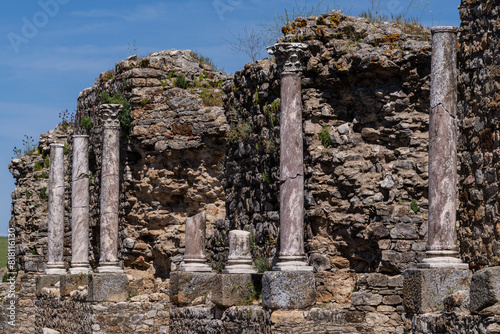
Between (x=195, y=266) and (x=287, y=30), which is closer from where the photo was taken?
(x=287, y=30)

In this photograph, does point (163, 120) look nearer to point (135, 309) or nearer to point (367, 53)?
point (135, 309)

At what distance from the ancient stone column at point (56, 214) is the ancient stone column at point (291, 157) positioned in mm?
11368

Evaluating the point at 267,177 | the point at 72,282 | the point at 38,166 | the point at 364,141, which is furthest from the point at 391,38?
the point at 38,166

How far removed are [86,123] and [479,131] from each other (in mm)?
13664

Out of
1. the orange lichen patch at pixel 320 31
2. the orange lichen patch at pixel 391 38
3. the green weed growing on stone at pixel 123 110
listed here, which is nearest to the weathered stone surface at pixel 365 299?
the orange lichen patch at pixel 391 38

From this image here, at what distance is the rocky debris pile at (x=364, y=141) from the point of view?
1330 cm

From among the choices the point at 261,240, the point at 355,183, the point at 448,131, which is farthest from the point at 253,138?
the point at 448,131

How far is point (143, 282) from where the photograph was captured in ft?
61.3

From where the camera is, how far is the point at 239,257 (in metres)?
13.4

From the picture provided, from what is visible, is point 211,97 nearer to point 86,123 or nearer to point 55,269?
point 86,123

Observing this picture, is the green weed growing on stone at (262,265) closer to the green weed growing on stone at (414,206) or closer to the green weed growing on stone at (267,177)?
the green weed growing on stone at (267,177)

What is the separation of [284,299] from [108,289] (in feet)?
21.6

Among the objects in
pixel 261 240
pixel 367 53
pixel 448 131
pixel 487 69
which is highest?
pixel 367 53

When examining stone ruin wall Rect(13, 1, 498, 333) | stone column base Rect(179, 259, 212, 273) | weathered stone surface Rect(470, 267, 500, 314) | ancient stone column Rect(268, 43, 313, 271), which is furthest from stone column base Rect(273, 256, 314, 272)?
weathered stone surface Rect(470, 267, 500, 314)
